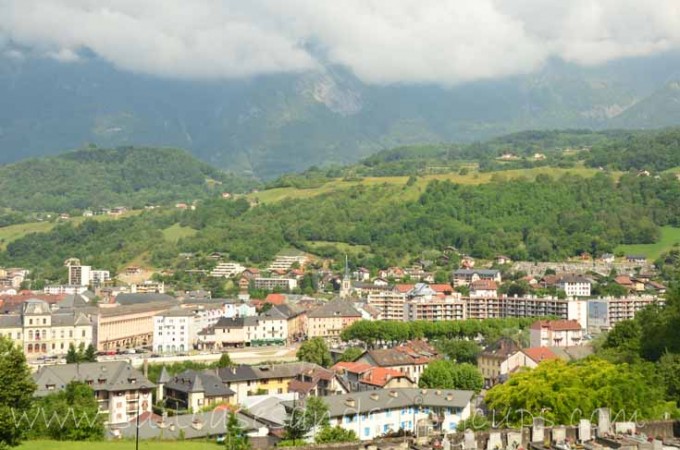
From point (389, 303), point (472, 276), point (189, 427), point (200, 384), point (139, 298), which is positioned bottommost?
point (200, 384)

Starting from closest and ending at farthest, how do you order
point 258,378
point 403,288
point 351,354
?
point 258,378, point 351,354, point 403,288

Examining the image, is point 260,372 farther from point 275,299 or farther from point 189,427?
point 275,299

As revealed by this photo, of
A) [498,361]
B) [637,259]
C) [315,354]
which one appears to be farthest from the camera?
[637,259]

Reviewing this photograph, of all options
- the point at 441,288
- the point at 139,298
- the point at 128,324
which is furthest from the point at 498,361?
the point at 139,298

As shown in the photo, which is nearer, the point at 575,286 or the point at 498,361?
the point at 498,361

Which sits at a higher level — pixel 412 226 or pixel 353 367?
pixel 412 226

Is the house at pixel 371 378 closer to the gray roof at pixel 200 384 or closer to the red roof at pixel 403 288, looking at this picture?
the gray roof at pixel 200 384

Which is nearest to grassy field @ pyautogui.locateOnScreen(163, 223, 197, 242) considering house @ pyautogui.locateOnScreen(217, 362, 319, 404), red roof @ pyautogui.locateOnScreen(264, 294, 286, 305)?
red roof @ pyautogui.locateOnScreen(264, 294, 286, 305)

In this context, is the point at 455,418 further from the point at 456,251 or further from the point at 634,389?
the point at 456,251
